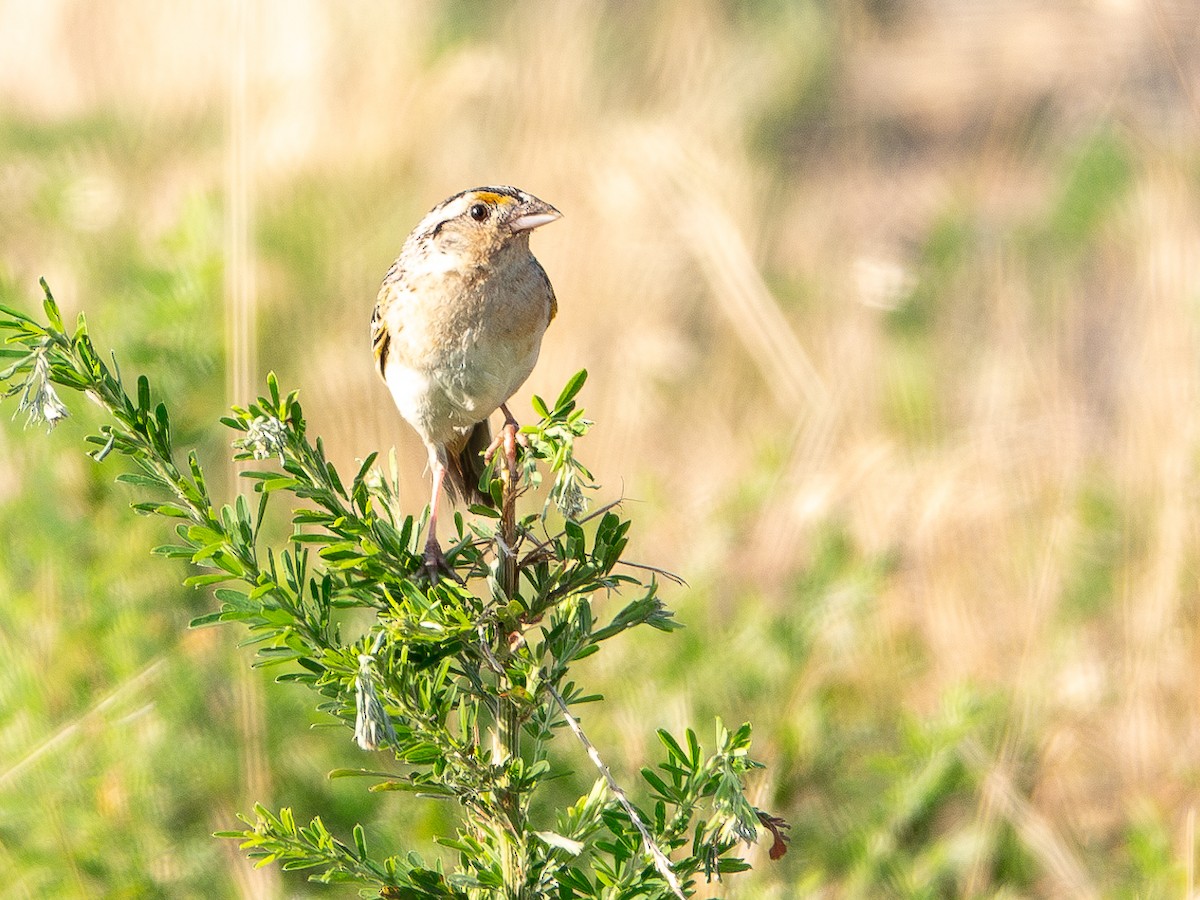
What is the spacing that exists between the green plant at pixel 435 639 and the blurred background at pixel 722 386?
1.45 ft

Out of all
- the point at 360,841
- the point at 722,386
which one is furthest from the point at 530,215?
the point at 722,386

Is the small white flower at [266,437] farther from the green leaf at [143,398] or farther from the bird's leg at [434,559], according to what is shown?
the bird's leg at [434,559]

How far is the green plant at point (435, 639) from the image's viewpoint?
4.12 ft

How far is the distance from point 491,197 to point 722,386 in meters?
3.26

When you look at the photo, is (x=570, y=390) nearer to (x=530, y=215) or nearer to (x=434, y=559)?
(x=434, y=559)

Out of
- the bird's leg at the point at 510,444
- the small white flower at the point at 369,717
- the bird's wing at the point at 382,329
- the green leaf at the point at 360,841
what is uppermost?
the bird's wing at the point at 382,329

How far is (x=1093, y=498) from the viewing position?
400 centimetres

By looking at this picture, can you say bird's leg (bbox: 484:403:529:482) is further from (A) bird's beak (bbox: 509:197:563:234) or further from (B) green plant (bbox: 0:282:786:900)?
(A) bird's beak (bbox: 509:197:563:234)

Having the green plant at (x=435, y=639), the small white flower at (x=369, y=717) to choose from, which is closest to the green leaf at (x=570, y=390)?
the green plant at (x=435, y=639)

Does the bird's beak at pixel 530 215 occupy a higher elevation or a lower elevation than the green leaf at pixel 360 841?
higher

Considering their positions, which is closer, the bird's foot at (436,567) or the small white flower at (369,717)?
the small white flower at (369,717)

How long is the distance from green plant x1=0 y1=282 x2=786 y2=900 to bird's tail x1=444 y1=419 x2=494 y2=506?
3.58 feet

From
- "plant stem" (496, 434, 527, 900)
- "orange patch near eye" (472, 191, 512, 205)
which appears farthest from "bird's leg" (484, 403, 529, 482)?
"orange patch near eye" (472, 191, 512, 205)

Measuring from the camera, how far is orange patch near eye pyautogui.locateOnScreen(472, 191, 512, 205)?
100 inches
